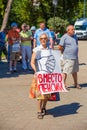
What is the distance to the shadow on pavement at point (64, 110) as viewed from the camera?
8945 millimetres

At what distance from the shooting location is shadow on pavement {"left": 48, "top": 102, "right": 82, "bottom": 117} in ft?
29.3

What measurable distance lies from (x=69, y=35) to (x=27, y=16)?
34.2m

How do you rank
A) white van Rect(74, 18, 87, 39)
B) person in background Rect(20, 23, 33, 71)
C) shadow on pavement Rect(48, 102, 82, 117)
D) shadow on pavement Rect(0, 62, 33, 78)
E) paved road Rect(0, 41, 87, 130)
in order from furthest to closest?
1. white van Rect(74, 18, 87, 39)
2. person in background Rect(20, 23, 33, 71)
3. shadow on pavement Rect(0, 62, 33, 78)
4. shadow on pavement Rect(48, 102, 82, 117)
5. paved road Rect(0, 41, 87, 130)

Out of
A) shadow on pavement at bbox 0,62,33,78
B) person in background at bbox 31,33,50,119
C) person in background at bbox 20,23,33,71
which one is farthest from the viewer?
person in background at bbox 20,23,33,71

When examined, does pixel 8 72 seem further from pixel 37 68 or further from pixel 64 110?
pixel 37 68

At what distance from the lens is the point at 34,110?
9195 millimetres

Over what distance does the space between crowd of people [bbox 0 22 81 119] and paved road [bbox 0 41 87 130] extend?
1.11ft

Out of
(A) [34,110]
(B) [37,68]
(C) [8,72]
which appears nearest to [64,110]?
(A) [34,110]

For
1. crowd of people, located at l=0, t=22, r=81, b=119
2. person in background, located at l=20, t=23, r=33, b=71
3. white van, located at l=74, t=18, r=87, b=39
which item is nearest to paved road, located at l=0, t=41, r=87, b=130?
crowd of people, located at l=0, t=22, r=81, b=119

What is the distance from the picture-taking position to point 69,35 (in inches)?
451

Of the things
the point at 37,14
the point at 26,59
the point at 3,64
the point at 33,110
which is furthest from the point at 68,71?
the point at 37,14

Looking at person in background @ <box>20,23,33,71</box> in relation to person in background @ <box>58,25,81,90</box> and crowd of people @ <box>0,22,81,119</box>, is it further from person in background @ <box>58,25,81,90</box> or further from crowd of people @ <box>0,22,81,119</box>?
person in background @ <box>58,25,81,90</box>

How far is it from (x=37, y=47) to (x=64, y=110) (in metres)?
1.51

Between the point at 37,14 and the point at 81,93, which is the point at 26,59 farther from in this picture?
the point at 37,14
